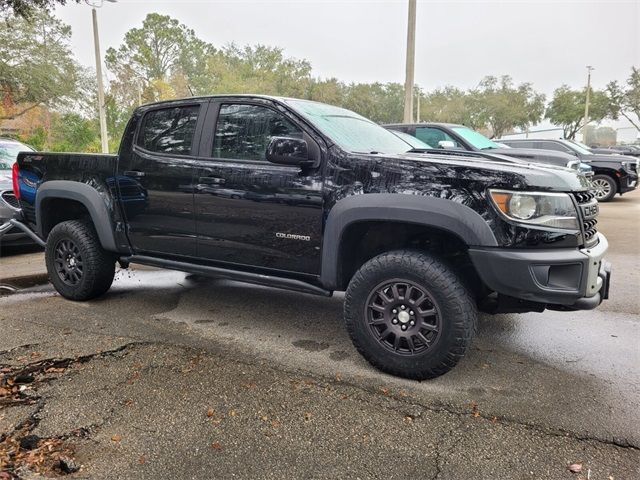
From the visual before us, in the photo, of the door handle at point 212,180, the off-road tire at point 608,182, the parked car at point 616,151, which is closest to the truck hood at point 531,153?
the off-road tire at point 608,182

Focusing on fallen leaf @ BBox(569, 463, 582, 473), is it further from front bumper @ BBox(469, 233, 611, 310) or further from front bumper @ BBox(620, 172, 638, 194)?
front bumper @ BBox(620, 172, 638, 194)

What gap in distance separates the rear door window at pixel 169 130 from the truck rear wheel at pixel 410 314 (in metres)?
1.96

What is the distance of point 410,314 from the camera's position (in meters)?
3.07

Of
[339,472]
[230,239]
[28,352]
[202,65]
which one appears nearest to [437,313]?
[339,472]

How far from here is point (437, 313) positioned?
9.77ft

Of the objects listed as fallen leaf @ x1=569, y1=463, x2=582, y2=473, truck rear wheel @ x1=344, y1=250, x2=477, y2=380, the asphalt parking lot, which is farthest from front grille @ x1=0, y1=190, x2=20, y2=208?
fallen leaf @ x1=569, y1=463, x2=582, y2=473

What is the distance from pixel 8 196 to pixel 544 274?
6.59 meters

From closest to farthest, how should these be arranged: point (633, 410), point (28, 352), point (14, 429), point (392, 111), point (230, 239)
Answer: point (14, 429)
point (633, 410)
point (28, 352)
point (230, 239)
point (392, 111)

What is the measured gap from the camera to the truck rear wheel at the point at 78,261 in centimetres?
457

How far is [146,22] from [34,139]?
38.6 m

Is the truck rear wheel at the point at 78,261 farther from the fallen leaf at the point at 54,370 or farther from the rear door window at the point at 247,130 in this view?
the rear door window at the point at 247,130

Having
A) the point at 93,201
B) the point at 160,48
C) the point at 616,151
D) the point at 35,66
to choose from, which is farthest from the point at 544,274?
the point at 160,48

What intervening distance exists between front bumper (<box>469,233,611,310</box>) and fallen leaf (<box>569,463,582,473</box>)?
0.86m

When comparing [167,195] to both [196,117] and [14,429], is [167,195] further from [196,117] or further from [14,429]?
[14,429]
